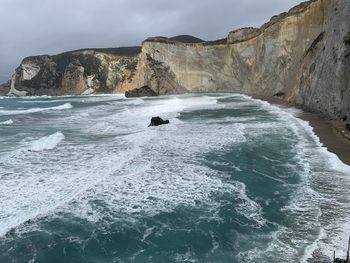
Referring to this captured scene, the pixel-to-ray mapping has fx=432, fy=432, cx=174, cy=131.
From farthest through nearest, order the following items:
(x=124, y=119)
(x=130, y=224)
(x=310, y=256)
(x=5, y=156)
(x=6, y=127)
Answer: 1. (x=124, y=119)
2. (x=6, y=127)
3. (x=5, y=156)
4. (x=130, y=224)
5. (x=310, y=256)

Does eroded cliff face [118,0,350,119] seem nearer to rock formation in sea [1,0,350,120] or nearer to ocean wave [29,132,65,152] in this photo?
rock formation in sea [1,0,350,120]

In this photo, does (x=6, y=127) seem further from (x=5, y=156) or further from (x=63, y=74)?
(x=63, y=74)

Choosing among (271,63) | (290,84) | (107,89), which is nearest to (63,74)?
(107,89)

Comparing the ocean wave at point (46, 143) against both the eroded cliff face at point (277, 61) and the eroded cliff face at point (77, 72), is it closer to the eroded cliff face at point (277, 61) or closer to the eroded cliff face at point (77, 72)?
the eroded cliff face at point (277, 61)

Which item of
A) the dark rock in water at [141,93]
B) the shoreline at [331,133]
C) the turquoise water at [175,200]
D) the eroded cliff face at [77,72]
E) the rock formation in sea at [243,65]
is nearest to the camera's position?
the turquoise water at [175,200]

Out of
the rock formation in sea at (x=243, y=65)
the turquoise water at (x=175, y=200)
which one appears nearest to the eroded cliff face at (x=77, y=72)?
the rock formation in sea at (x=243, y=65)

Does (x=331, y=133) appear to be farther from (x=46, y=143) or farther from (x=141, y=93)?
(x=141, y=93)
